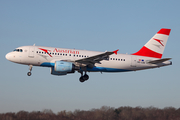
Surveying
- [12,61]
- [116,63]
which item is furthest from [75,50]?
[12,61]

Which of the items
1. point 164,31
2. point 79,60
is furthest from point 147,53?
point 79,60

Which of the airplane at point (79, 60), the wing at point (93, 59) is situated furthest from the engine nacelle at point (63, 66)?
the wing at point (93, 59)

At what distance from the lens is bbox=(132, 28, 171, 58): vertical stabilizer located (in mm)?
48844

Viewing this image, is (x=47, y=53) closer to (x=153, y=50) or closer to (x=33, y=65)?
(x=33, y=65)

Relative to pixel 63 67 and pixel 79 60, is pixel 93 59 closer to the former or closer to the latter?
pixel 79 60

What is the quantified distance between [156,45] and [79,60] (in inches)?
609

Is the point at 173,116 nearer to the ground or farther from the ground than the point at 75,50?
nearer to the ground

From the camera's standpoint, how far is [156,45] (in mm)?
49906

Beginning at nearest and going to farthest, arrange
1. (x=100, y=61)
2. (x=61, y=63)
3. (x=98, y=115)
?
1. (x=61, y=63)
2. (x=100, y=61)
3. (x=98, y=115)

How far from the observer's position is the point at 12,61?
44.1 m

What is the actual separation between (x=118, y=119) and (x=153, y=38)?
15782mm

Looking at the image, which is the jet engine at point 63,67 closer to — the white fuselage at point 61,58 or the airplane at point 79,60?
the airplane at point 79,60

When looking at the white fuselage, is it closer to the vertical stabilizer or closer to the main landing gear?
the main landing gear

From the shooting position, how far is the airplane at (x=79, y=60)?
42656 millimetres
